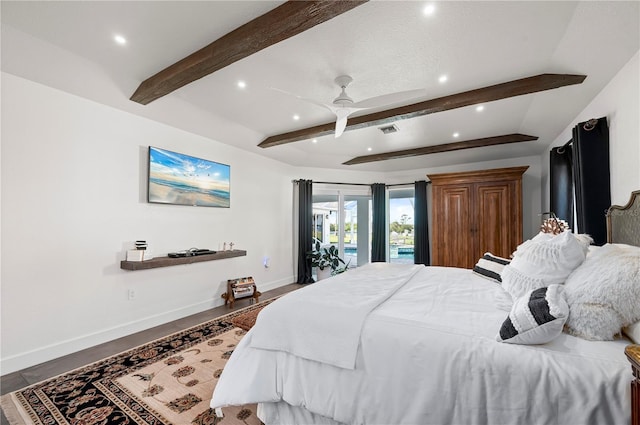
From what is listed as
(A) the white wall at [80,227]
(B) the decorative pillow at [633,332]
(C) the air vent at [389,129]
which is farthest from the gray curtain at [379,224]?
(B) the decorative pillow at [633,332]

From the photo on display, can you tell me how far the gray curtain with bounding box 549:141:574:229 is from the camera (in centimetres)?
343

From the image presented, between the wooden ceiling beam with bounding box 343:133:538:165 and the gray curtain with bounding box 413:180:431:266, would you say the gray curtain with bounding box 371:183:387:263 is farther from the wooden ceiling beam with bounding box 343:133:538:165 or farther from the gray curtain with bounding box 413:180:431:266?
the wooden ceiling beam with bounding box 343:133:538:165

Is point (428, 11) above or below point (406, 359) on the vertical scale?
above

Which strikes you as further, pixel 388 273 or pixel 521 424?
pixel 388 273

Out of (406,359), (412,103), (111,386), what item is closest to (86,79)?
(111,386)

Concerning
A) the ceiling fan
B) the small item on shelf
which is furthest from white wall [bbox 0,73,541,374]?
the ceiling fan

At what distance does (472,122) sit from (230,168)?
11.8 ft

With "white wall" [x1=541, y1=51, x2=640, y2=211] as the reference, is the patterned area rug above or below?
below

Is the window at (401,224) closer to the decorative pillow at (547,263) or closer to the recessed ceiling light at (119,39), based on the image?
the decorative pillow at (547,263)

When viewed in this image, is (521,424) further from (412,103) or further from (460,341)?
(412,103)

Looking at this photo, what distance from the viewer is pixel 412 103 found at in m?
3.17

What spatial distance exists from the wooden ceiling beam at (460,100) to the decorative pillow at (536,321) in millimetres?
2151

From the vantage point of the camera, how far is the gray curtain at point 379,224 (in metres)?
6.22

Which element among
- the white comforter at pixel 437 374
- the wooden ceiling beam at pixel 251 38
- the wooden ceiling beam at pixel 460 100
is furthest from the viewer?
the wooden ceiling beam at pixel 460 100
